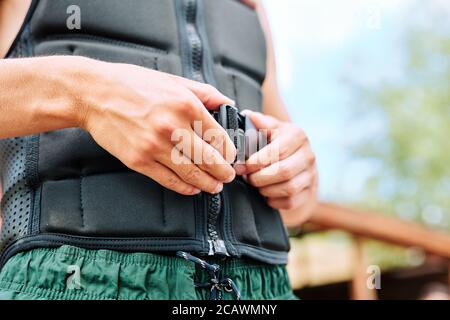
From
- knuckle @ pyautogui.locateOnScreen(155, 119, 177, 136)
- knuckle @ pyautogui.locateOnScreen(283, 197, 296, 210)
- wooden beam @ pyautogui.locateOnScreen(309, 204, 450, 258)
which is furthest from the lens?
wooden beam @ pyautogui.locateOnScreen(309, 204, 450, 258)

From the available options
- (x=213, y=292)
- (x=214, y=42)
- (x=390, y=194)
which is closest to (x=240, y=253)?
(x=213, y=292)

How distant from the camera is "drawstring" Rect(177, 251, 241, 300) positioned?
1.04m

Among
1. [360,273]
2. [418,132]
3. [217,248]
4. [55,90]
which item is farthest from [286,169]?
[418,132]

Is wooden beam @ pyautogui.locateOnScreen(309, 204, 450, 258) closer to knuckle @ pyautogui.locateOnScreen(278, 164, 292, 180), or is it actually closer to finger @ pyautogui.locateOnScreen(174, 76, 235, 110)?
knuckle @ pyautogui.locateOnScreen(278, 164, 292, 180)

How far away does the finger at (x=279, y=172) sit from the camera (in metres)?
1.17

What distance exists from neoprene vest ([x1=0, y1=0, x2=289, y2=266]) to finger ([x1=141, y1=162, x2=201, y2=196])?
0.07 metres

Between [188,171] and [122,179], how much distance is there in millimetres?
162

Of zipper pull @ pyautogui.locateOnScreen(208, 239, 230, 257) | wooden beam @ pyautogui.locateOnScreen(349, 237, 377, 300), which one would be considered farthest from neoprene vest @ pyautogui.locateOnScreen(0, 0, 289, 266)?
wooden beam @ pyautogui.locateOnScreen(349, 237, 377, 300)

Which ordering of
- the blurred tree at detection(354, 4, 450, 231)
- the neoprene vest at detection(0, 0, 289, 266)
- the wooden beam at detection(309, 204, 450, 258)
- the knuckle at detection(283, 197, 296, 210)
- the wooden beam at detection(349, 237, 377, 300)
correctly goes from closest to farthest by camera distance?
the neoprene vest at detection(0, 0, 289, 266)
the knuckle at detection(283, 197, 296, 210)
the wooden beam at detection(309, 204, 450, 258)
the wooden beam at detection(349, 237, 377, 300)
the blurred tree at detection(354, 4, 450, 231)

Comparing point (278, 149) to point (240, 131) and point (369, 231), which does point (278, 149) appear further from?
point (369, 231)

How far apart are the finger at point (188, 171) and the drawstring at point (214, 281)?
129 millimetres

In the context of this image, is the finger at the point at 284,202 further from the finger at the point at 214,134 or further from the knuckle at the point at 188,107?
the knuckle at the point at 188,107

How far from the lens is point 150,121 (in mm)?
913

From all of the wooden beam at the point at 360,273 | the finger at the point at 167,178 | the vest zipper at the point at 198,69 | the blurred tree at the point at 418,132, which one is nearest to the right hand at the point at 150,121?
the finger at the point at 167,178
